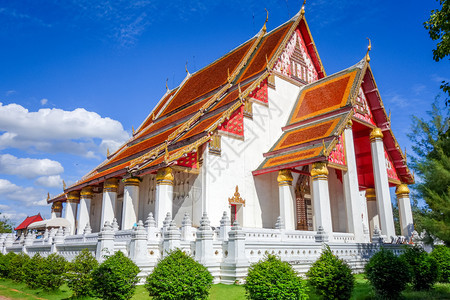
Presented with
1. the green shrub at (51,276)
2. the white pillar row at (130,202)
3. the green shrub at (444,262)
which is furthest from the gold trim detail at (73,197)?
the green shrub at (444,262)

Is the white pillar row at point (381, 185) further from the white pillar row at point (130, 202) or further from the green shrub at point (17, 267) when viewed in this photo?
the green shrub at point (17, 267)

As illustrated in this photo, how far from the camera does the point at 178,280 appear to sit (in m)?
6.37

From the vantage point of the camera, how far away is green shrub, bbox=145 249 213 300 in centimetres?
629

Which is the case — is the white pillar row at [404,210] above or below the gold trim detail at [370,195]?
below

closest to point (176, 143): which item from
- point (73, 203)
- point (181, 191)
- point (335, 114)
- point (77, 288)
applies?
point (181, 191)

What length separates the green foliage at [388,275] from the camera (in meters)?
7.69

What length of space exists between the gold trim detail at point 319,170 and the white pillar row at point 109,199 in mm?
9745

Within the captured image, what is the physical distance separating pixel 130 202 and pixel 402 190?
13.9m

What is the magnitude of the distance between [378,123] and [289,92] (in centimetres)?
476

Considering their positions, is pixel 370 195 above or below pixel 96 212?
above

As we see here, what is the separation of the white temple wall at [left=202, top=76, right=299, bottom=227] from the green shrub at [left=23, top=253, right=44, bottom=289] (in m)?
6.03

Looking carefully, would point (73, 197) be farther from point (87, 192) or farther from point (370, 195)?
point (370, 195)

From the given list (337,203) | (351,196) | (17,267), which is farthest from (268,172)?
(17,267)

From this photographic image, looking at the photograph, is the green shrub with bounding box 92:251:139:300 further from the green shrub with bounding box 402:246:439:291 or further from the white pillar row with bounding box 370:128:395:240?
the white pillar row with bounding box 370:128:395:240
